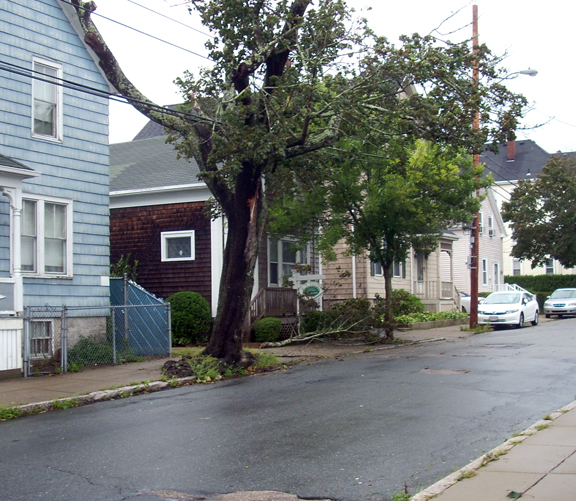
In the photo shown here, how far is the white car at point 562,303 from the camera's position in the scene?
34938 millimetres

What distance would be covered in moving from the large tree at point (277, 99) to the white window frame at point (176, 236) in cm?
739

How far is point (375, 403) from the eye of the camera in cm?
1017

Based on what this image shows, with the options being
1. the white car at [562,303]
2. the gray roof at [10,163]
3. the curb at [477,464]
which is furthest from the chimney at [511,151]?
the curb at [477,464]

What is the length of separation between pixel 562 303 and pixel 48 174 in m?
27.4

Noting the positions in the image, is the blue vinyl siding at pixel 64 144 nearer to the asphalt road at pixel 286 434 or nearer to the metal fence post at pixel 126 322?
the metal fence post at pixel 126 322

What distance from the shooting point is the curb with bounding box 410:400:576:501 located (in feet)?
18.4

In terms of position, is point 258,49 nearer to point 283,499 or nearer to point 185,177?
point 185,177

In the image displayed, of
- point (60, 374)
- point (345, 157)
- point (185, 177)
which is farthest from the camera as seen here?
point (185, 177)

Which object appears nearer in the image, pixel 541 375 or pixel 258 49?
pixel 541 375

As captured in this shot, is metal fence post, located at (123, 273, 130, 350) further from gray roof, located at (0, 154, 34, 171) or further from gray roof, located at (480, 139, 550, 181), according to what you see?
gray roof, located at (480, 139, 550, 181)

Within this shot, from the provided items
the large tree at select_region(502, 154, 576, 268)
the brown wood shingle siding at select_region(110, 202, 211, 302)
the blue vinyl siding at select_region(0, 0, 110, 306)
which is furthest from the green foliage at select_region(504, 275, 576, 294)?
the blue vinyl siding at select_region(0, 0, 110, 306)

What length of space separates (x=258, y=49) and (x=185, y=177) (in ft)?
29.2

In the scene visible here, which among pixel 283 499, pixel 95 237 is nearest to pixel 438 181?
→ pixel 95 237

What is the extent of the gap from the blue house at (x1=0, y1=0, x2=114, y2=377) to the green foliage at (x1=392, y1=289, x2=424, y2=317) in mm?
15126
